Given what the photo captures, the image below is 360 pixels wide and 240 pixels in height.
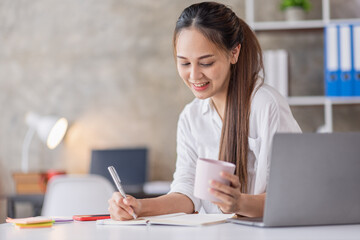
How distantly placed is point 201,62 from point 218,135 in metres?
0.26

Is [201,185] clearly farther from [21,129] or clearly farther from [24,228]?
[21,129]

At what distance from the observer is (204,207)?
5.88 feet

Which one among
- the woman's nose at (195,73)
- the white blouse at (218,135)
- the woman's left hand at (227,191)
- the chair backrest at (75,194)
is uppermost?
the woman's nose at (195,73)

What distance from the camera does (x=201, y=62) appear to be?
5.59 feet

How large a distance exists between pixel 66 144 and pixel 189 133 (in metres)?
2.17

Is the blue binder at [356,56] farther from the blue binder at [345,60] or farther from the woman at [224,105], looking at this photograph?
the woman at [224,105]

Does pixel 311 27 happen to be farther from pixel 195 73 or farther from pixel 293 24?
pixel 195 73

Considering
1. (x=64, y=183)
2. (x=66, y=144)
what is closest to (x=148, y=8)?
(x=66, y=144)

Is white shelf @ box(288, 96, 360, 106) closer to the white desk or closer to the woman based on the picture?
the woman

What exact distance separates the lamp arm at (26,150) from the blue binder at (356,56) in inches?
81.3

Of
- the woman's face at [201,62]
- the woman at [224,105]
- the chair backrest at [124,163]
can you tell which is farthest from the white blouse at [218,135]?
the chair backrest at [124,163]

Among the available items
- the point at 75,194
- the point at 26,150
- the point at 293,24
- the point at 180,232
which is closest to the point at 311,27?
the point at 293,24

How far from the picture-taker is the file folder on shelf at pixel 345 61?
315 centimetres

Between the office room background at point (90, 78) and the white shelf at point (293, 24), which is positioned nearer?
the white shelf at point (293, 24)
